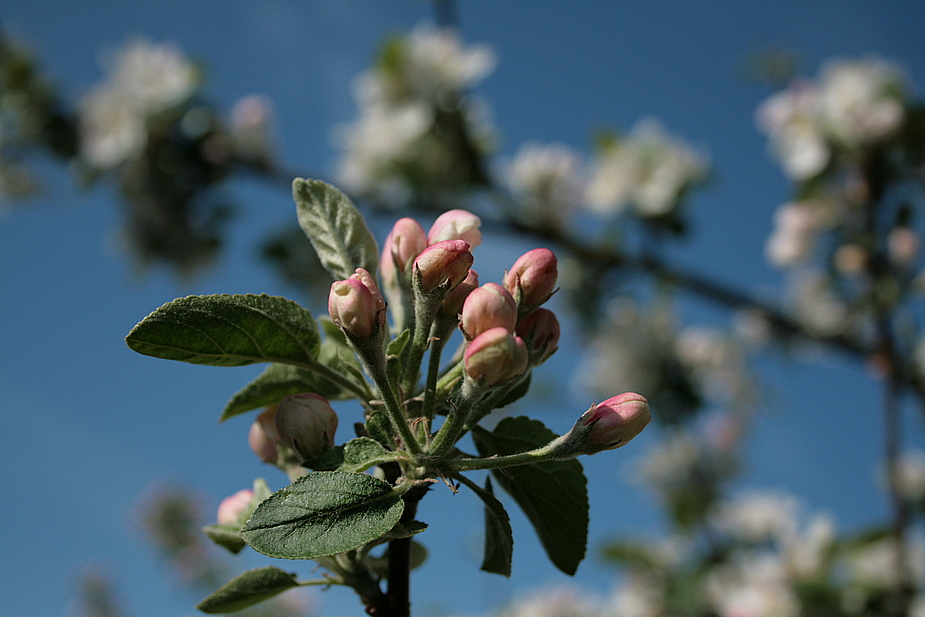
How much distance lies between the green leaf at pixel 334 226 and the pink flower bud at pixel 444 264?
116mm

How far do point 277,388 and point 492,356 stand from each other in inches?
11.7

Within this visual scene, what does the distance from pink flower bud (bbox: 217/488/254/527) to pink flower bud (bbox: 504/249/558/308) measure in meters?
0.38

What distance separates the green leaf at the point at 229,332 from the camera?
61 centimetres

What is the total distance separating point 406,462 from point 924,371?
3707mm

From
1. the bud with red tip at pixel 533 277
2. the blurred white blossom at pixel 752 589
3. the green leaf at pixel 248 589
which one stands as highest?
the blurred white blossom at pixel 752 589

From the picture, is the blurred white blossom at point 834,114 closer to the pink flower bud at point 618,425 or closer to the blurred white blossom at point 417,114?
the blurred white blossom at point 417,114

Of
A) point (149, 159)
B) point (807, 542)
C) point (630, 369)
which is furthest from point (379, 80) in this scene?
point (807, 542)

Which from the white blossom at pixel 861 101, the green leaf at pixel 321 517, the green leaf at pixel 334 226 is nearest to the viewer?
the green leaf at pixel 321 517

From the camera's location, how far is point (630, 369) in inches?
143

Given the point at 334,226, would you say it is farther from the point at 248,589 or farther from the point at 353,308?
the point at 248,589

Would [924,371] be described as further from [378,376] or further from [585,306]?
[378,376]

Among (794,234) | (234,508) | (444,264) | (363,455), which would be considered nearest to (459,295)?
(444,264)

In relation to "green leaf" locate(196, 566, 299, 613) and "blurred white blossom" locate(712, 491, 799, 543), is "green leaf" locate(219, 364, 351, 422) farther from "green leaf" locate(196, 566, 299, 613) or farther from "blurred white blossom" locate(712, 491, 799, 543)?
"blurred white blossom" locate(712, 491, 799, 543)

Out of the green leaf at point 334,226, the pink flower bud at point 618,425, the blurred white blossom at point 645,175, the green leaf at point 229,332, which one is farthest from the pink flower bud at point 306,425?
the blurred white blossom at point 645,175
